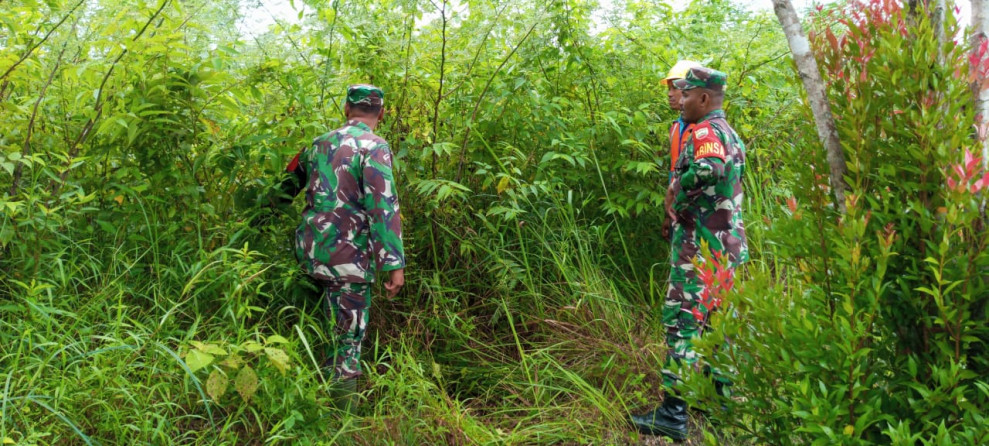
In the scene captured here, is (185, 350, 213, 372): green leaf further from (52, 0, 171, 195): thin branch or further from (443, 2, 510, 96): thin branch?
(443, 2, 510, 96): thin branch

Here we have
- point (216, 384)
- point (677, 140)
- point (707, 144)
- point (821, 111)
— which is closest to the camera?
point (821, 111)

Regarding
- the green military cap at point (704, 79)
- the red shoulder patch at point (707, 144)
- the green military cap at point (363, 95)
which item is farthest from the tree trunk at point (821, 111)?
the green military cap at point (363, 95)

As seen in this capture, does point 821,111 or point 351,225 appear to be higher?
point 821,111

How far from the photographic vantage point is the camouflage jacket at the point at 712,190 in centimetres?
357

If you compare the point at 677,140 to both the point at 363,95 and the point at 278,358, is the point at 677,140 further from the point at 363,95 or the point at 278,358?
the point at 278,358

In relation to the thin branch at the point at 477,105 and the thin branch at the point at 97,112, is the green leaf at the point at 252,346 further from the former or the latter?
Answer: the thin branch at the point at 477,105

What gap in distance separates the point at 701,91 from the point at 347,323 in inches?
84.2

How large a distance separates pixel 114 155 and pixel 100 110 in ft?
0.83

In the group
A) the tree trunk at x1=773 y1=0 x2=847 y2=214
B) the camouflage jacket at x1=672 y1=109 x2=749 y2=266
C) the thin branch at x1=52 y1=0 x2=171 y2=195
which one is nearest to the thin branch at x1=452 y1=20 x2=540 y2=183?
the camouflage jacket at x1=672 y1=109 x2=749 y2=266

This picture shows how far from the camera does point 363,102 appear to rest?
3.72 m

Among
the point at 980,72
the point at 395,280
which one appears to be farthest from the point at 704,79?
the point at 395,280

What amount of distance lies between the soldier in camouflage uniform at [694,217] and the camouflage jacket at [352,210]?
1422 millimetres

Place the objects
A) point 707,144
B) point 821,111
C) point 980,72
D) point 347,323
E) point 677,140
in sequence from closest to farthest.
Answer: point 980,72
point 821,111
point 707,144
point 347,323
point 677,140

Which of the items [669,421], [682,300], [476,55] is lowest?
[669,421]
